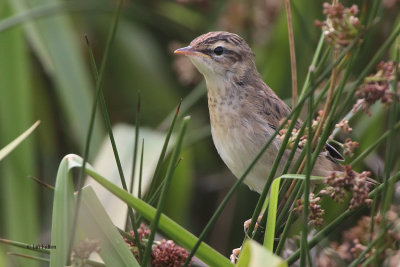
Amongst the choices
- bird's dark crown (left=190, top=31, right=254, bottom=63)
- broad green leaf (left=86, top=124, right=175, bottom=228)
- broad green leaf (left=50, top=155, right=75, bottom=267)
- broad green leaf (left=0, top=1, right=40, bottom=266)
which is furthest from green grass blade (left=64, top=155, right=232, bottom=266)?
broad green leaf (left=0, top=1, right=40, bottom=266)

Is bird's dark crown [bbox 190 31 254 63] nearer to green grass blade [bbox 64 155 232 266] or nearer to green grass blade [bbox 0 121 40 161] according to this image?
green grass blade [bbox 0 121 40 161]

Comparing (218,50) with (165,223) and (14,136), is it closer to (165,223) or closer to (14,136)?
(14,136)

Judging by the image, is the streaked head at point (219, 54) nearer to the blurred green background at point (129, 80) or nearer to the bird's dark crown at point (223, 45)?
the bird's dark crown at point (223, 45)

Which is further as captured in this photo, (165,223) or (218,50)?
(218,50)

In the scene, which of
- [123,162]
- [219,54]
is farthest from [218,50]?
[123,162]

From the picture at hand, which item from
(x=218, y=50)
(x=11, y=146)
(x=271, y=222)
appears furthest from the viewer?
(x=218, y=50)

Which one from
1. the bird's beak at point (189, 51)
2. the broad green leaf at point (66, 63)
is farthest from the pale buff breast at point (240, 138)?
the broad green leaf at point (66, 63)
